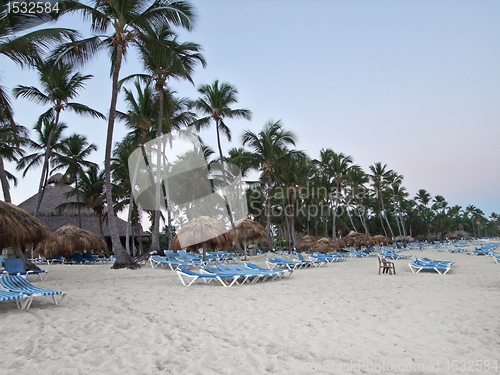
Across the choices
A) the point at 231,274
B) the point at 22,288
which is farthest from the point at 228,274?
the point at 22,288

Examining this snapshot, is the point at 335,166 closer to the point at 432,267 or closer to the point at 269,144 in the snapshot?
the point at 269,144

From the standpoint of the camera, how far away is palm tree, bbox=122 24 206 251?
12.7m

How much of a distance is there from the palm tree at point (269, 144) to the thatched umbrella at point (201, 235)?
9154 millimetres

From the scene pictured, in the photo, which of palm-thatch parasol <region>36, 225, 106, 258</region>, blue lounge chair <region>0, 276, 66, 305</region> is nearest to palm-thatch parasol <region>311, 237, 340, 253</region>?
palm-thatch parasol <region>36, 225, 106, 258</region>

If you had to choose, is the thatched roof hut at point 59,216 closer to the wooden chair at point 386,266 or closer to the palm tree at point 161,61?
the palm tree at point 161,61

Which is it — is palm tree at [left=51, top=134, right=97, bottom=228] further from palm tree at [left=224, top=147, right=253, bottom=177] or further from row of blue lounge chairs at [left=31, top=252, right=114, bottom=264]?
palm tree at [left=224, top=147, right=253, bottom=177]

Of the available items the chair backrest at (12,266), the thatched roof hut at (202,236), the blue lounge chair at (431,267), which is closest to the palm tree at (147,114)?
the thatched roof hut at (202,236)

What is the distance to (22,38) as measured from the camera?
9195mm

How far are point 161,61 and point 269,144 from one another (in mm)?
11648

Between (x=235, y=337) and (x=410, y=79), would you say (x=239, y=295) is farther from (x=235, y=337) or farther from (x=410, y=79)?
(x=410, y=79)

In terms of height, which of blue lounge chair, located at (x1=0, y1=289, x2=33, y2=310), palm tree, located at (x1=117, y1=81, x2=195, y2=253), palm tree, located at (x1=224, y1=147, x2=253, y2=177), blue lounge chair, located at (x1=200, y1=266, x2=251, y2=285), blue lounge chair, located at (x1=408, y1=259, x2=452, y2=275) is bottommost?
blue lounge chair, located at (x1=408, y1=259, x2=452, y2=275)

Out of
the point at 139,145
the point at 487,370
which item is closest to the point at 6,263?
the point at 487,370

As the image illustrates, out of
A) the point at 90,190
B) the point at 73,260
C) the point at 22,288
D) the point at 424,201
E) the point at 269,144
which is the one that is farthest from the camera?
A: the point at 424,201

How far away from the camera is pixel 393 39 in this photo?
11695 mm
